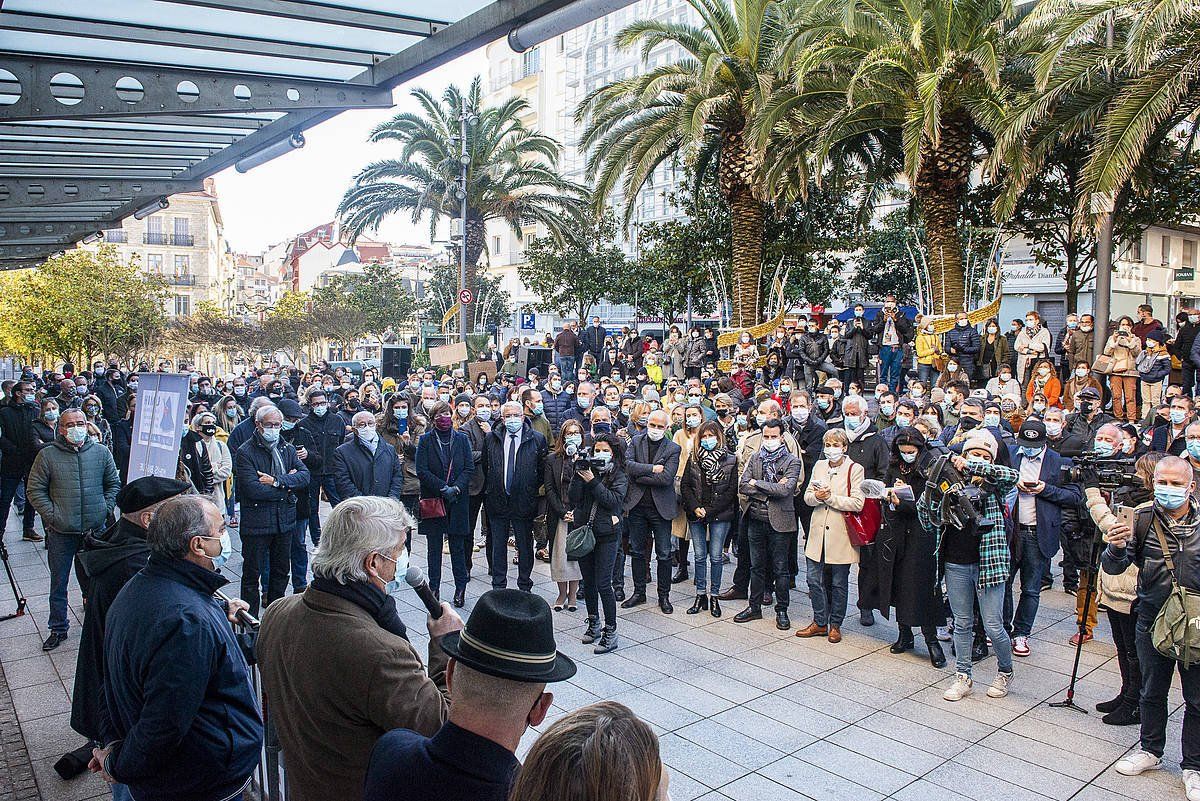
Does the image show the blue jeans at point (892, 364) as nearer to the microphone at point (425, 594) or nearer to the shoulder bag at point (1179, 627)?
the shoulder bag at point (1179, 627)

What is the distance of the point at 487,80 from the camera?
68.8 meters

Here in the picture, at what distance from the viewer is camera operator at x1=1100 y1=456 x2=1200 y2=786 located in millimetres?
5031

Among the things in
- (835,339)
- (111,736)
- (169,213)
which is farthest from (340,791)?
(169,213)

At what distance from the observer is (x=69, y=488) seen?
7469mm

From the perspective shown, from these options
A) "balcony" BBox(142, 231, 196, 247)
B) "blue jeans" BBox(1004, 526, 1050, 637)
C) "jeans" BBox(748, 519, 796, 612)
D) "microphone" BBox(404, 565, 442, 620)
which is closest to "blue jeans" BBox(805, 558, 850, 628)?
"jeans" BBox(748, 519, 796, 612)

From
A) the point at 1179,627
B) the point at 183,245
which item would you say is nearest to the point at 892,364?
the point at 1179,627

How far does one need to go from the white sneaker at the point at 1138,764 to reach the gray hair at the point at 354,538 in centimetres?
483

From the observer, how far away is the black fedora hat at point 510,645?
2.20 m

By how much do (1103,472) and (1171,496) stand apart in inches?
44.4

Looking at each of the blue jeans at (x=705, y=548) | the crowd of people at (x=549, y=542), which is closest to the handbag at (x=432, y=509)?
the crowd of people at (x=549, y=542)

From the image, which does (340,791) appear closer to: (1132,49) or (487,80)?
(1132,49)

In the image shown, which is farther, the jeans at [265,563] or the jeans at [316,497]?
the jeans at [316,497]

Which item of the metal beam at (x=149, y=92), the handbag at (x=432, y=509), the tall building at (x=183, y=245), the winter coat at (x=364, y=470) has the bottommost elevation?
the handbag at (x=432, y=509)

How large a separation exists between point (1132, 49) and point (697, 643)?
34.6ft
